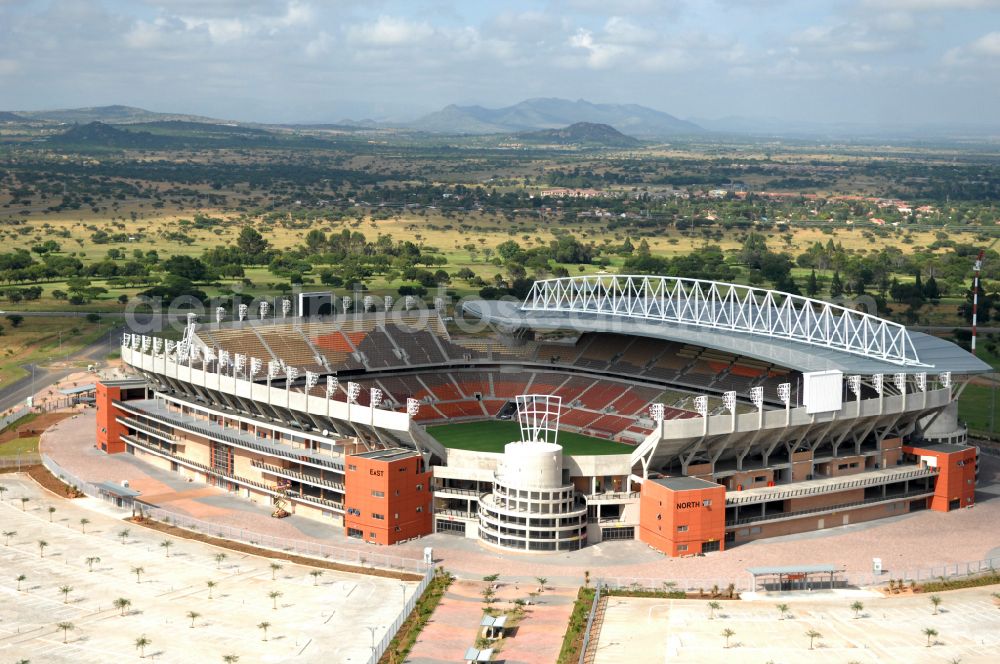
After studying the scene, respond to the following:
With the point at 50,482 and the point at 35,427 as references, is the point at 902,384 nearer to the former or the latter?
the point at 50,482

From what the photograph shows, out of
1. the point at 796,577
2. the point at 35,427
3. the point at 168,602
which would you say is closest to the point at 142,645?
the point at 168,602

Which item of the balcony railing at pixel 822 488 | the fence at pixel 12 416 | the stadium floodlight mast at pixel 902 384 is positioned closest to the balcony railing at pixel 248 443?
the fence at pixel 12 416

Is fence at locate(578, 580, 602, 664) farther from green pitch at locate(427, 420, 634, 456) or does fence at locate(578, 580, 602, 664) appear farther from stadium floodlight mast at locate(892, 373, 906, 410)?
stadium floodlight mast at locate(892, 373, 906, 410)

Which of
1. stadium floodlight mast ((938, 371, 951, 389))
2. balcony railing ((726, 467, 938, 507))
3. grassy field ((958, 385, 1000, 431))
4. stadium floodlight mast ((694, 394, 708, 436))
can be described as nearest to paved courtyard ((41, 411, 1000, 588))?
balcony railing ((726, 467, 938, 507))

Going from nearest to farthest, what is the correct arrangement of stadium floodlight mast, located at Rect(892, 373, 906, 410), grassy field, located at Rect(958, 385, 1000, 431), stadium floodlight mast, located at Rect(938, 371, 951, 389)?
1. stadium floodlight mast, located at Rect(892, 373, 906, 410)
2. stadium floodlight mast, located at Rect(938, 371, 951, 389)
3. grassy field, located at Rect(958, 385, 1000, 431)

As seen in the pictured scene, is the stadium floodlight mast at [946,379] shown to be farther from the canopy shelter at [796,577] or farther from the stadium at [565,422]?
the canopy shelter at [796,577]
